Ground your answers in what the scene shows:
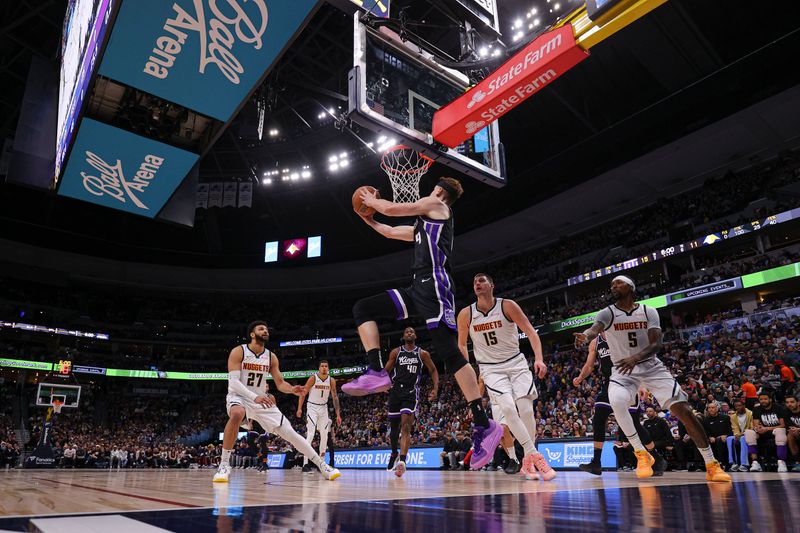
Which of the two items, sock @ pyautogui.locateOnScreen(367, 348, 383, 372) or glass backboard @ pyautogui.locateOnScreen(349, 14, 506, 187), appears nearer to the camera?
sock @ pyautogui.locateOnScreen(367, 348, 383, 372)

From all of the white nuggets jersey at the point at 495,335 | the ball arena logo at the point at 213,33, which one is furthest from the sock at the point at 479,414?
the ball arena logo at the point at 213,33

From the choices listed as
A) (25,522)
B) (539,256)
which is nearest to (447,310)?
(25,522)

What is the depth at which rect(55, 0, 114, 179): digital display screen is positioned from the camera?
8133 mm

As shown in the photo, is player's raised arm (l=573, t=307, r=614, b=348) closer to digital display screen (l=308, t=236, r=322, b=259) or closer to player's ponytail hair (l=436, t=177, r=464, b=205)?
player's ponytail hair (l=436, t=177, r=464, b=205)

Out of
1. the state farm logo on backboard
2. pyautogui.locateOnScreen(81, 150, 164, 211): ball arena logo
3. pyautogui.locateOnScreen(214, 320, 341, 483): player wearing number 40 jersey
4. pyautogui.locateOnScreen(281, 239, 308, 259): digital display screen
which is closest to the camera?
pyautogui.locateOnScreen(214, 320, 341, 483): player wearing number 40 jersey

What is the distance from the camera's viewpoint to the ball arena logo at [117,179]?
10914 mm

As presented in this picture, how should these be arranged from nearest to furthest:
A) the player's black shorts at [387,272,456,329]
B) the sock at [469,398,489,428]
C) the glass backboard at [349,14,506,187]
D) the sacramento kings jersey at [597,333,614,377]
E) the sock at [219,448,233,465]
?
1. the player's black shorts at [387,272,456,329]
2. the sock at [469,398,489,428]
3. the sock at [219,448,233,465]
4. the glass backboard at [349,14,506,187]
5. the sacramento kings jersey at [597,333,614,377]

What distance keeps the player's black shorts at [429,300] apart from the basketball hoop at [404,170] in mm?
4475

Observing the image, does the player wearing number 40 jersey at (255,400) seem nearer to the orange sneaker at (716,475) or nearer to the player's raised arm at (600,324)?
the player's raised arm at (600,324)

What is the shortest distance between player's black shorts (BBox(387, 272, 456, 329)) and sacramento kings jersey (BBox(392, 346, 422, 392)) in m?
4.27

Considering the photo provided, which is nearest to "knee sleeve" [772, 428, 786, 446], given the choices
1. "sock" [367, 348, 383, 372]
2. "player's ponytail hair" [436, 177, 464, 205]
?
"player's ponytail hair" [436, 177, 464, 205]

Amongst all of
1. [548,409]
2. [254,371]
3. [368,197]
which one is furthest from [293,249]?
[368,197]

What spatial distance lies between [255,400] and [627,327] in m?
4.21

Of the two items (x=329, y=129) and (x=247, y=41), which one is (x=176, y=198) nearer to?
(x=247, y=41)
